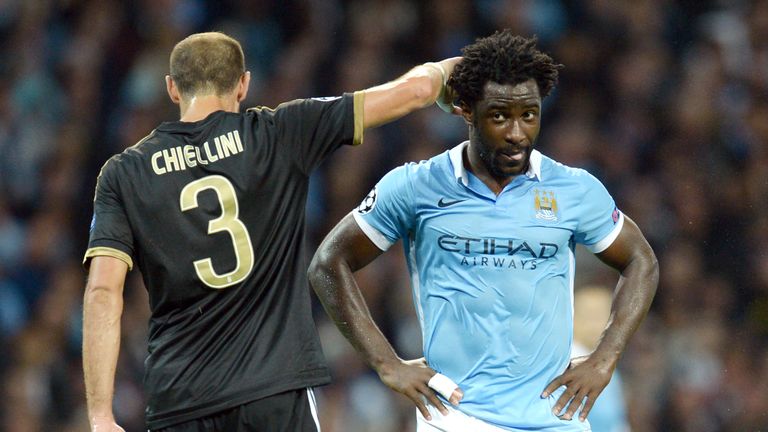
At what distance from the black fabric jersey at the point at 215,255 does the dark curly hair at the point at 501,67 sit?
27.1 inches

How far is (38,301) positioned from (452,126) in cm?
350

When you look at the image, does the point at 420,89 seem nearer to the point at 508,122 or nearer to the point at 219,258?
the point at 508,122

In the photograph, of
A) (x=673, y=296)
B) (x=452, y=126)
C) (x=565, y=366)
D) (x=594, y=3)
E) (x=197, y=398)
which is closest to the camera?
(x=197, y=398)

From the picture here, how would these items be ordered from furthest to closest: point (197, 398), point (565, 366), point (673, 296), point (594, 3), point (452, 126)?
1. point (594, 3)
2. point (452, 126)
3. point (673, 296)
4. point (565, 366)
5. point (197, 398)

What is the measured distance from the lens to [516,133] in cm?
467

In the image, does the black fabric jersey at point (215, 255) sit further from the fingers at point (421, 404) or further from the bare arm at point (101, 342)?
the fingers at point (421, 404)

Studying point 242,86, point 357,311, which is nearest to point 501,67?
point 242,86

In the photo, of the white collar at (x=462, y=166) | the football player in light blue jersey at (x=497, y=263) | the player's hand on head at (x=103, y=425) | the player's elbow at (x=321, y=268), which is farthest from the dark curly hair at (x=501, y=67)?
the player's hand on head at (x=103, y=425)

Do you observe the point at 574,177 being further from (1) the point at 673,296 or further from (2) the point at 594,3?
(2) the point at 594,3

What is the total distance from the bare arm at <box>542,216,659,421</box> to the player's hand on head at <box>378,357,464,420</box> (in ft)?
1.36

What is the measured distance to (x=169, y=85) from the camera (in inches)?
187

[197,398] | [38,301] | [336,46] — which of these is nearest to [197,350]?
[197,398]

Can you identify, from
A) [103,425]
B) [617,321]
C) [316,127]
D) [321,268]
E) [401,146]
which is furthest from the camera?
[401,146]

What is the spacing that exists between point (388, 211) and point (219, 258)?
2.51ft
